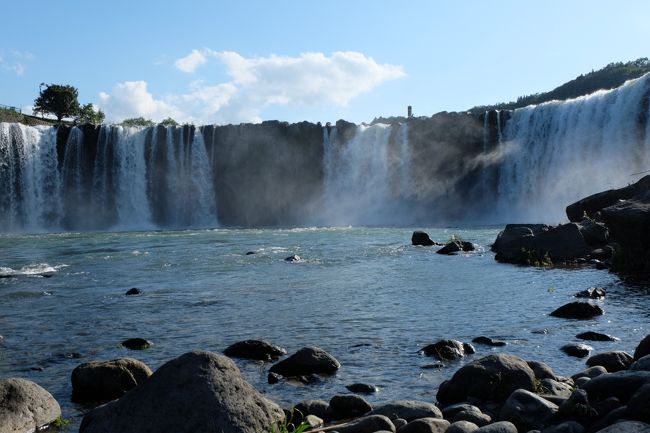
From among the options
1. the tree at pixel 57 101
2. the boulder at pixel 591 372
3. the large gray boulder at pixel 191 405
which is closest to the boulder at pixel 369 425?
the large gray boulder at pixel 191 405

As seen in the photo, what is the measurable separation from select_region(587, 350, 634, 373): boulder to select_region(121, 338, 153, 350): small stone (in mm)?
5826

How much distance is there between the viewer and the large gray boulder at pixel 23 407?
20.7ft

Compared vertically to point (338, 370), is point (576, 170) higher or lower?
higher

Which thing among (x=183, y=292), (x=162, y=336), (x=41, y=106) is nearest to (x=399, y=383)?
(x=162, y=336)

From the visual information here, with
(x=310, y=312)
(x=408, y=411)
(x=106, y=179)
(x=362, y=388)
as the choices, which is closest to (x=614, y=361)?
(x=362, y=388)

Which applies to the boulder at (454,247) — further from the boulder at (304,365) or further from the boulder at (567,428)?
the boulder at (567,428)

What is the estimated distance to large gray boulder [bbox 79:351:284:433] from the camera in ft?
16.3

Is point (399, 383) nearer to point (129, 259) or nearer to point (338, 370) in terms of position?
point (338, 370)

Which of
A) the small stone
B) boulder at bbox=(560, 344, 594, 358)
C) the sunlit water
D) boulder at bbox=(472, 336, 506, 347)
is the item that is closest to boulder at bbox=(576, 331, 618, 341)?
the sunlit water

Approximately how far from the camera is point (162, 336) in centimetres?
1077

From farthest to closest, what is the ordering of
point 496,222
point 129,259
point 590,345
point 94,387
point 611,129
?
point 496,222, point 611,129, point 129,259, point 590,345, point 94,387

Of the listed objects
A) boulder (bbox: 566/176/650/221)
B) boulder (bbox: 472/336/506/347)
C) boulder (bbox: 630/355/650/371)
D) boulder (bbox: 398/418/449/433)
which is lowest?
boulder (bbox: 472/336/506/347)

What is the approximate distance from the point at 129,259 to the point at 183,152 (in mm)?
27718

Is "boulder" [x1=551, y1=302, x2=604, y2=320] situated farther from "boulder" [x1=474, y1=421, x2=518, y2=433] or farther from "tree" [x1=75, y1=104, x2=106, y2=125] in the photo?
"tree" [x1=75, y1=104, x2=106, y2=125]
